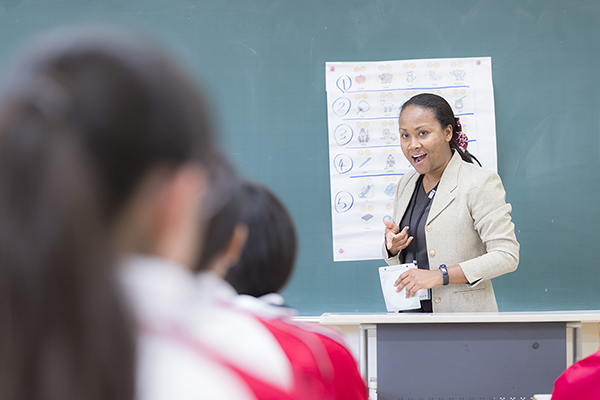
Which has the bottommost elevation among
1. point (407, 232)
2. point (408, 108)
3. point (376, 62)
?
point (407, 232)

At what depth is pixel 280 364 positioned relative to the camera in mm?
390

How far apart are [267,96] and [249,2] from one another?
0.58 metres

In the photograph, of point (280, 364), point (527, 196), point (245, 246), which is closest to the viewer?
point (280, 364)

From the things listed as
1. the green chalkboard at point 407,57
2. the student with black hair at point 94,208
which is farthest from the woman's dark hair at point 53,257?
the green chalkboard at point 407,57

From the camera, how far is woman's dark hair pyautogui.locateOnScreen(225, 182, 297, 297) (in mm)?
944

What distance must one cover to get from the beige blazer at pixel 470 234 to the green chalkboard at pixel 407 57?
71cm

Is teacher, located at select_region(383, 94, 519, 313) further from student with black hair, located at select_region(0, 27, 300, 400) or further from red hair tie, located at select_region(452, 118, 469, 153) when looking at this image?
student with black hair, located at select_region(0, 27, 300, 400)

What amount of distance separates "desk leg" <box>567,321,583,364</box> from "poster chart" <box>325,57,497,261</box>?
1071 millimetres

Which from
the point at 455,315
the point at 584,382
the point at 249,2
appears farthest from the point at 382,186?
the point at 584,382

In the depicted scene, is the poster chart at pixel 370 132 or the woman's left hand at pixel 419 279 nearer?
the woman's left hand at pixel 419 279

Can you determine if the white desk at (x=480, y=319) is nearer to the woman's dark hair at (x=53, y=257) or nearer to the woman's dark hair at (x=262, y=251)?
the woman's dark hair at (x=262, y=251)

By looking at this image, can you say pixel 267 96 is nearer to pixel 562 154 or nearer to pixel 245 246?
pixel 562 154

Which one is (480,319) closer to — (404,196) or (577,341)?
(577,341)

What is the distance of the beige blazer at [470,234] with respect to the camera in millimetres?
1958
